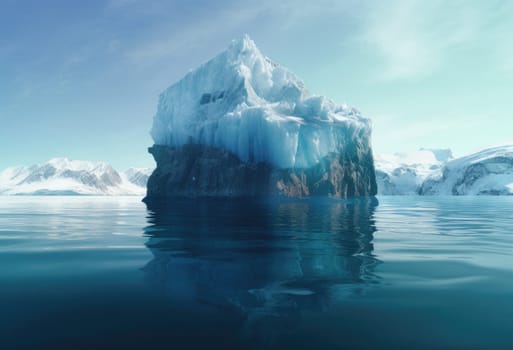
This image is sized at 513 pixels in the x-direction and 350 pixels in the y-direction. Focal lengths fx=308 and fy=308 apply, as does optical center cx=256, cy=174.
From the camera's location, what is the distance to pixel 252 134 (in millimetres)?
61281

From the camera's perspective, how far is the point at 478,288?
6.18 meters

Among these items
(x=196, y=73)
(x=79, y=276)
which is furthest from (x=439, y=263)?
(x=196, y=73)

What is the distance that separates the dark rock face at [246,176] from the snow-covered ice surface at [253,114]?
2153 millimetres

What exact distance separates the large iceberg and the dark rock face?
0.22 meters

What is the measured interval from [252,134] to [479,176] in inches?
6058

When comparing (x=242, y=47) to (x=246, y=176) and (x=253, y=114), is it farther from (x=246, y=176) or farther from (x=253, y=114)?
(x=246, y=176)

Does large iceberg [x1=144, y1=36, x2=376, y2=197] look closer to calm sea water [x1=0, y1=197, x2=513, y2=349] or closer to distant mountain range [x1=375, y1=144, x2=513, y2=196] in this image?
calm sea water [x1=0, y1=197, x2=513, y2=349]

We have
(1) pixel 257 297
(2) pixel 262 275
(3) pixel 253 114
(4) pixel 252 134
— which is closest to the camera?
(1) pixel 257 297

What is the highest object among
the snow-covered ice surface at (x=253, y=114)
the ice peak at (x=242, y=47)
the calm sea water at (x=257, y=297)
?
the ice peak at (x=242, y=47)

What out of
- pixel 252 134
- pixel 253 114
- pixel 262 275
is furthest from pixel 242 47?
pixel 262 275

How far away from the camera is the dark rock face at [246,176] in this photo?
63.2 meters

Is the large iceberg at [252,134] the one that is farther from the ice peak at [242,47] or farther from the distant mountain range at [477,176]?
the distant mountain range at [477,176]

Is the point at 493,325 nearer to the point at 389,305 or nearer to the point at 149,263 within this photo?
the point at 389,305

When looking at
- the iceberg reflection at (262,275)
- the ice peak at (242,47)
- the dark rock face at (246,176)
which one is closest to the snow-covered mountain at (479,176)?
the dark rock face at (246,176)
